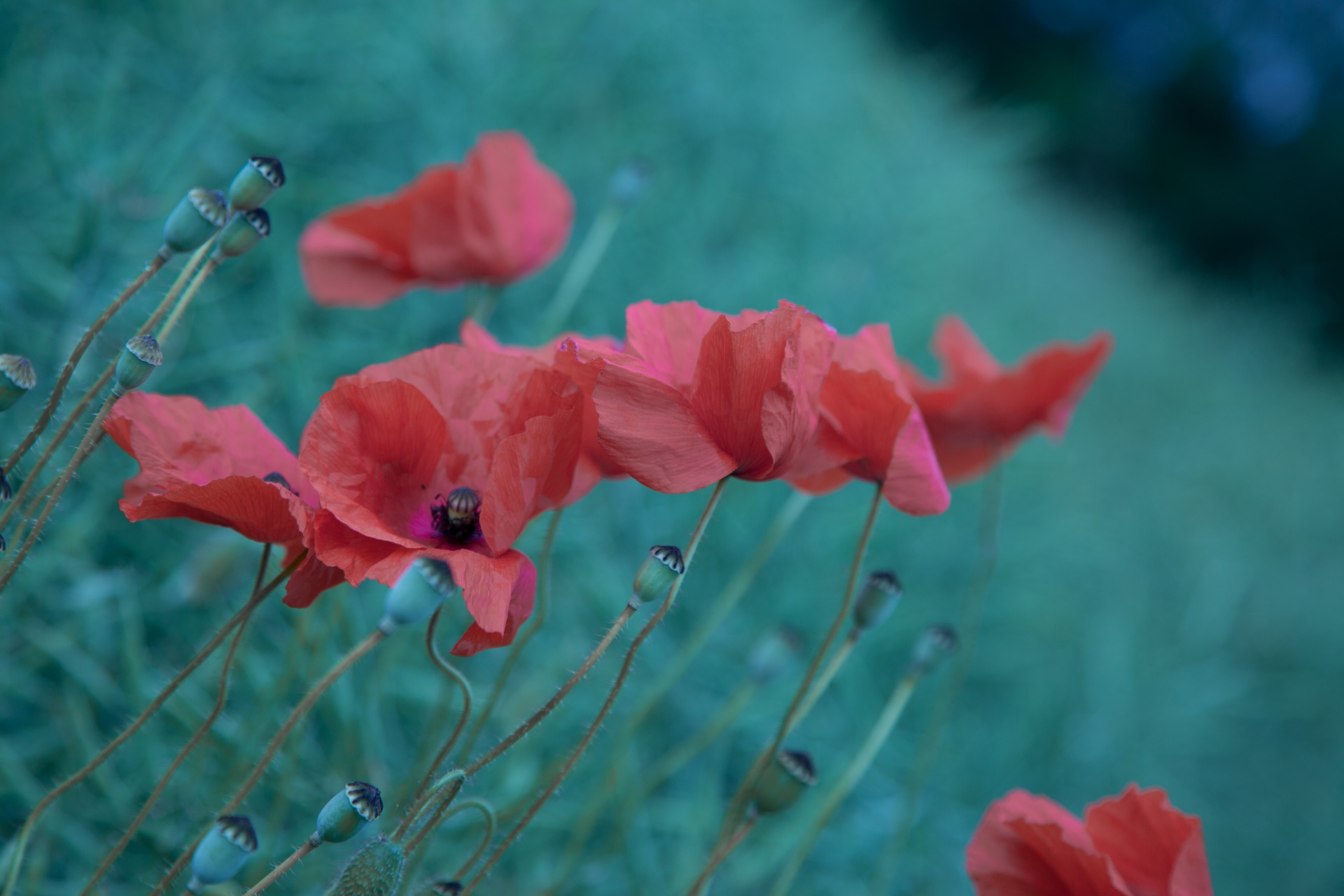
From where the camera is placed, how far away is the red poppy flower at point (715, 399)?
319 mm

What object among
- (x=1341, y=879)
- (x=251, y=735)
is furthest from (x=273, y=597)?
(x=1341, y=879)

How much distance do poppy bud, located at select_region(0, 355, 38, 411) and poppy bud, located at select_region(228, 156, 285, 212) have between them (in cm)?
8

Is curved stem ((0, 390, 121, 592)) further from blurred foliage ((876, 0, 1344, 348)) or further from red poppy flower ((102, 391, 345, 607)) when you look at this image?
blurred foliage ((876, 0, 1344, 348))

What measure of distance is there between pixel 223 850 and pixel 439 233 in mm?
372

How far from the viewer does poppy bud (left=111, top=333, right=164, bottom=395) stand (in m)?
0.28

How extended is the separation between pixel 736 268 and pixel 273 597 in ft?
2.98

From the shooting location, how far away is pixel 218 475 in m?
0.33

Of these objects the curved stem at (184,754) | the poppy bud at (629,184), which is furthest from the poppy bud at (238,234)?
the poppy bud at (629,184)

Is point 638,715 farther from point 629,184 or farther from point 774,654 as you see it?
point 629,184

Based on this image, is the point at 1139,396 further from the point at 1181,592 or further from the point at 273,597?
the point at 273,597

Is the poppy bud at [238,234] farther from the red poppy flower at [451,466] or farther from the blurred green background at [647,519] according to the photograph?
the blurred green background at [647,519]

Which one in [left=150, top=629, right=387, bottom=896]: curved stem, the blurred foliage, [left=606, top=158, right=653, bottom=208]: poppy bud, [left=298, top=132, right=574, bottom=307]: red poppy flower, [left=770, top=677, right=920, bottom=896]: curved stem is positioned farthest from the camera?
the blurred foliage

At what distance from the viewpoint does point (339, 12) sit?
1.28 meters

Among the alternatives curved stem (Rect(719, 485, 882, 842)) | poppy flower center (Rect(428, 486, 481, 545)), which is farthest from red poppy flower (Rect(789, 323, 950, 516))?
poppy flower center (Rect(428, 486, 481, 545))
